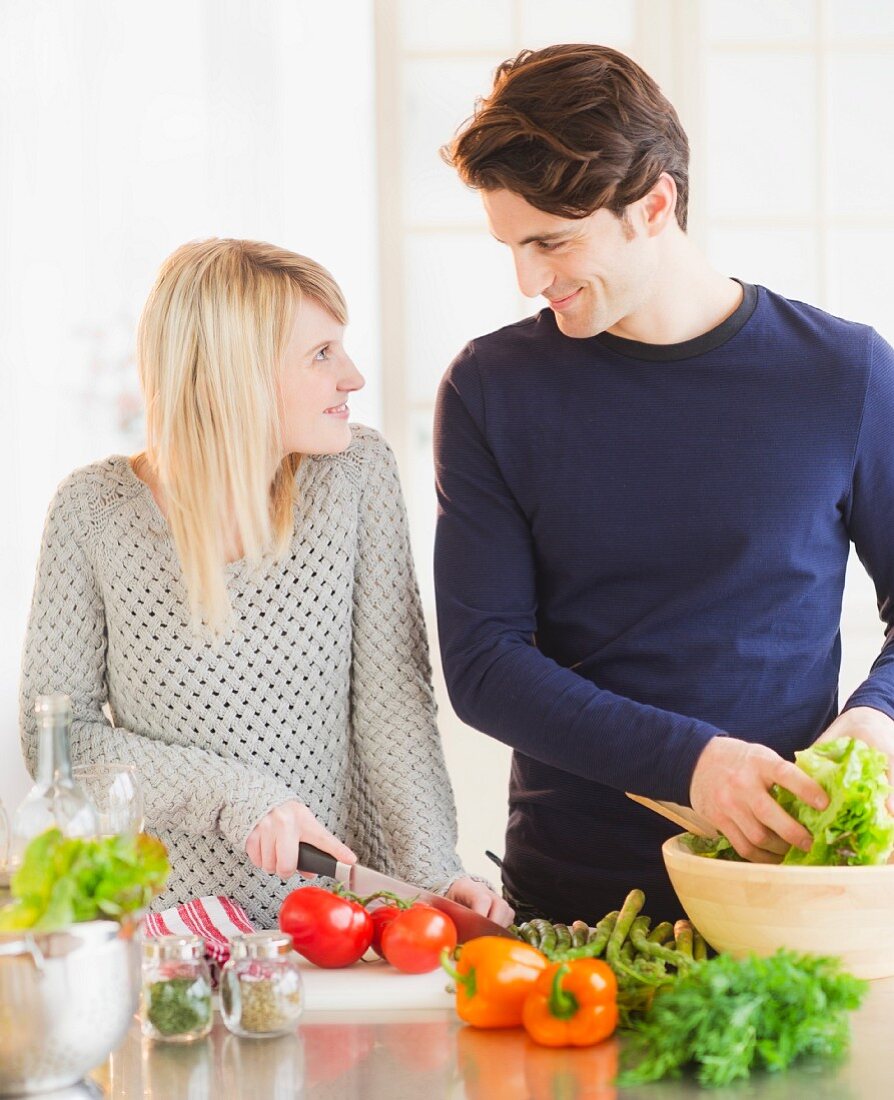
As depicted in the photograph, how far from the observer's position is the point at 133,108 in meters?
3.58

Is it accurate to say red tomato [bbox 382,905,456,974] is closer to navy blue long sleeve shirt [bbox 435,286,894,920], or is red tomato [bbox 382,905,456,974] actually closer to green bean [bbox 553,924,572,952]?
green bean [bbox 553,924,572,952]

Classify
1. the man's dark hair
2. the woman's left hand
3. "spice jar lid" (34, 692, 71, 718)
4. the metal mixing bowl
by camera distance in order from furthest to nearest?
the woman's left hand < the man's dark hair < "spice jar lid" (34, 692, 71, 718) < the metal mixing bowl

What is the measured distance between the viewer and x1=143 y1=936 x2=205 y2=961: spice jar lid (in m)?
1.27

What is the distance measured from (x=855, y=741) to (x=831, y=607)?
483 mm

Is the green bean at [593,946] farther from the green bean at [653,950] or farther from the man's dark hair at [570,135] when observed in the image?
the man's dark hair at [570,135]

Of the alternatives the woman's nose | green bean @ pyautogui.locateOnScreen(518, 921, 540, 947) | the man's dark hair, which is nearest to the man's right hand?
green bean @ pyautogui.locateOnScreen(518, 921, 540, 947)

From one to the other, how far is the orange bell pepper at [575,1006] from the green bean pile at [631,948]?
0.07 ft

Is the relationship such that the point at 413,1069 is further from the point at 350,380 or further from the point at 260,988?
the point at 350,380

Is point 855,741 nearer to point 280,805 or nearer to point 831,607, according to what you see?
point 831,607

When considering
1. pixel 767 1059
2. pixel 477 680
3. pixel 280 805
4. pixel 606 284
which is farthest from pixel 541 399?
pixel 767 1059

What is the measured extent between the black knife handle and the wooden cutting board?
0.82 ft

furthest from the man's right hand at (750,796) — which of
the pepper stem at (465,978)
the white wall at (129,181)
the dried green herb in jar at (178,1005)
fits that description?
the white wall at (129,181)

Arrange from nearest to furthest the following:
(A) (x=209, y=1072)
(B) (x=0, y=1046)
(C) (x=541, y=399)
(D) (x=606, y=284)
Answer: (B) (x=0, y=1046) → (A) (x=209, y=1072) → (D) (x=606, y=284) → (C) (x=541, y=399)

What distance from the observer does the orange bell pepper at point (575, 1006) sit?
1229 millimetres
